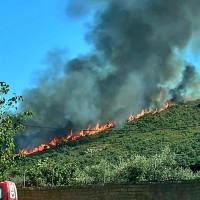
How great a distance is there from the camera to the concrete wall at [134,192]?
758 inches

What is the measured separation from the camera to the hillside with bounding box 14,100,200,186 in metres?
86.5

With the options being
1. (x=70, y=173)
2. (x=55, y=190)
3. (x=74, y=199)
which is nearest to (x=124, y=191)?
(x=74, y=199)

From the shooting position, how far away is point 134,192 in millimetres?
20172

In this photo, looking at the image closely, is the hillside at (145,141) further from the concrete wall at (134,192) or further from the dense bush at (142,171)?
the concrete wall at (134,192)

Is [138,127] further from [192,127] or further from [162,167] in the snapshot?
[162,167]

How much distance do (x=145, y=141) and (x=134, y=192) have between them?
88931mm

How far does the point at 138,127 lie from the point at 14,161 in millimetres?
122311

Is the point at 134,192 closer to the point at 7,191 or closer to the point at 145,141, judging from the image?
the point at 7,191

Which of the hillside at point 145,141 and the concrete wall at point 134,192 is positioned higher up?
the hillside at point 145,141

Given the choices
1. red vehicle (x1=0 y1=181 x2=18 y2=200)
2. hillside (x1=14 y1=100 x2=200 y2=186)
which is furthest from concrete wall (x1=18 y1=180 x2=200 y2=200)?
hillside (x1=14 y1=100 x2=200 y2=186)

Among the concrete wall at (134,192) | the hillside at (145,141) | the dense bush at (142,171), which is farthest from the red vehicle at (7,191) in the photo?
the hillside at (145,141)

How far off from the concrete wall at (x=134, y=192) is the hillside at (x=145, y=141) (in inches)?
1846

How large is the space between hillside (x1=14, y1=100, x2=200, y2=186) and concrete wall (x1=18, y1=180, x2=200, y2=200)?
1846 inches

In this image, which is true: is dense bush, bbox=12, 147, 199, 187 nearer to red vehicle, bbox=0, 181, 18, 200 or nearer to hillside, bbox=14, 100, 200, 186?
red vehicle, bbox=0, 181, 18, 200
